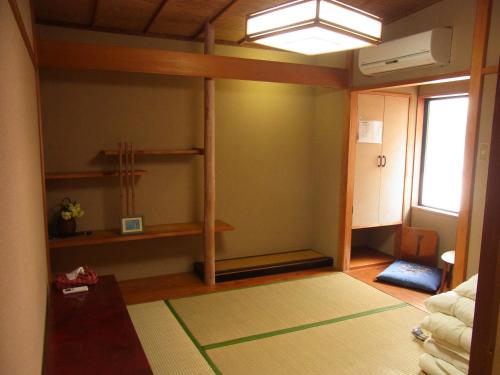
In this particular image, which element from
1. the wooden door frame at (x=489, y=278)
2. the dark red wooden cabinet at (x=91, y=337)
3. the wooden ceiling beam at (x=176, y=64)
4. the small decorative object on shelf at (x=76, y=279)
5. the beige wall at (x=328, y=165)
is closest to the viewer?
the wooden door frame at (x=489, y=278)

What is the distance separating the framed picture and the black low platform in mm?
842

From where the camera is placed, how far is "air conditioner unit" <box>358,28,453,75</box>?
3268 mm

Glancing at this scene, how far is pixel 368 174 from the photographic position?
4.72m

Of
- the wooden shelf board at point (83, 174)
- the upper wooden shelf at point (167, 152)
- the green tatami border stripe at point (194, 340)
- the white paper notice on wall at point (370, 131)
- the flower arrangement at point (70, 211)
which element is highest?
the white paper notice on wall at point (370, 131)

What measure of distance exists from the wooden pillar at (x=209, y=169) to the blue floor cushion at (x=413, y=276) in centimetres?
180

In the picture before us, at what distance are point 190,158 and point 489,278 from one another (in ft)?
12.1

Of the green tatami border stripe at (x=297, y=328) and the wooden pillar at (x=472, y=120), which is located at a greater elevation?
the wooden pillar at (x=472, y=120)

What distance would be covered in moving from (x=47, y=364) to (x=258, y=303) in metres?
2.06

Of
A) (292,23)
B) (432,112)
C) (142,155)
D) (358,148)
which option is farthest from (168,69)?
(432,112)

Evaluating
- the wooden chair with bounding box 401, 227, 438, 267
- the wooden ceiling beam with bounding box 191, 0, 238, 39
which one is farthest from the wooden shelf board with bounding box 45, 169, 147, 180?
the wooden chair with bounding box 401, 227, 438, 267

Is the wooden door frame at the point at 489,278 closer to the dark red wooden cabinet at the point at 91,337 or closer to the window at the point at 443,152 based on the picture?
the dark red wooden cabinet at the point at 91,337

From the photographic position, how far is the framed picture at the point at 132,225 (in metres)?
3.86

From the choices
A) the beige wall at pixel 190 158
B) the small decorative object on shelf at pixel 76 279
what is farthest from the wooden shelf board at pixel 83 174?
the small decorative object on shelf at pixel 76 279

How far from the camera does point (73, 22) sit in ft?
12.1
